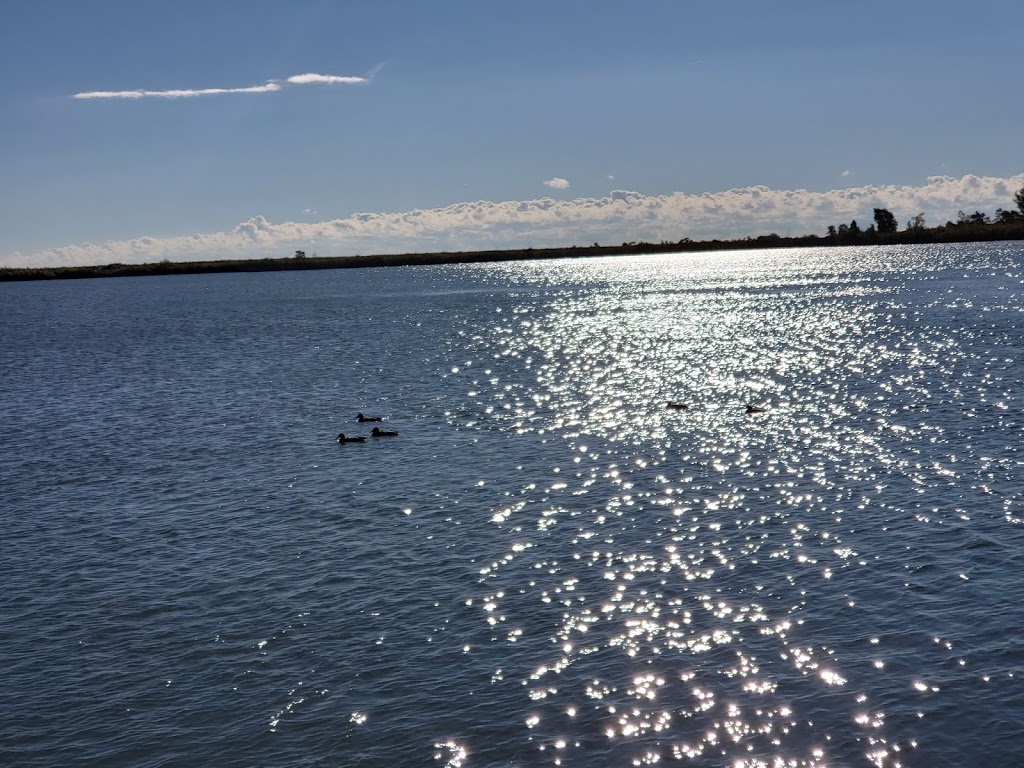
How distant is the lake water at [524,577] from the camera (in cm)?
1984

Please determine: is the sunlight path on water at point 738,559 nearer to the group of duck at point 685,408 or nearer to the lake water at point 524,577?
the lake water at point 524,577

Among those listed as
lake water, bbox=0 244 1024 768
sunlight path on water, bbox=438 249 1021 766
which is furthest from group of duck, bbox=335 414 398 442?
sunlight path on water, bbox=438 249 1021 766

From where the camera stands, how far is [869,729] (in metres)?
19.0

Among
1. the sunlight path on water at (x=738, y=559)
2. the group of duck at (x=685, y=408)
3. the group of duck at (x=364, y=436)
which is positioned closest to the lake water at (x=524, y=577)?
the sunlight path on water at (x=738, y=559)

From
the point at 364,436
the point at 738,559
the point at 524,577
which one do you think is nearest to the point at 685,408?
the point at 364,436

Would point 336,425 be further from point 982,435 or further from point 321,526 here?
point 982,435

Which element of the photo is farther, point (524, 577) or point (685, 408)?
point (685, 408)

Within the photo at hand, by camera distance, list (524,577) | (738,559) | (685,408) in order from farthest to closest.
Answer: (685,408) < (738,559) < (524,577)

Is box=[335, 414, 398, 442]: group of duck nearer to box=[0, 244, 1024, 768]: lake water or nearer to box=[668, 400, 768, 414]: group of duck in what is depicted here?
box=[0, 244, 1024, 768]: lake water

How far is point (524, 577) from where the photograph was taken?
28594 millimetres

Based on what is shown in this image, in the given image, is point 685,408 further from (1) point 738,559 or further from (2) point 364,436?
(1) point 738,559

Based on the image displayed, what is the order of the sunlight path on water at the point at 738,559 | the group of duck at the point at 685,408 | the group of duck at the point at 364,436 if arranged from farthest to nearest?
the group of duck at the point at 685,408 < the group of duck at the point at 364,436 < the sunlight path on water at the point at 738,559

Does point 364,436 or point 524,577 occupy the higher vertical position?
point 364,436

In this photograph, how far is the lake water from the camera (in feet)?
65.1
